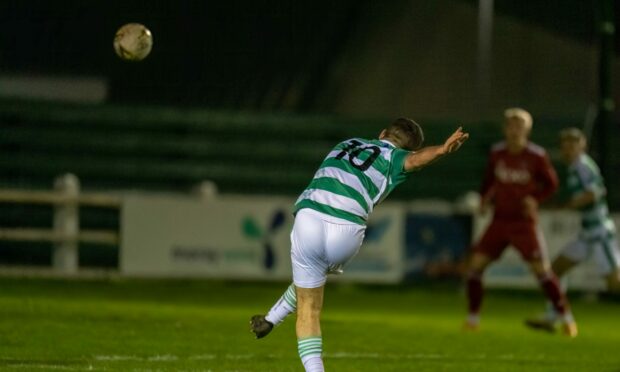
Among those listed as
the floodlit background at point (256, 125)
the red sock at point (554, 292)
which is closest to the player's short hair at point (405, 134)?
the red sock at point (554, 292)

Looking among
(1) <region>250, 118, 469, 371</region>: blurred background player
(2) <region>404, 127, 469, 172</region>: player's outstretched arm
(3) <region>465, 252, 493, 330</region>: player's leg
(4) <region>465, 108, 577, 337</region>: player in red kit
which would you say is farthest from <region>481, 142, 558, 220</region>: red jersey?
(2) <region>404, 127, 469, 172</region>: player's outstretched arm

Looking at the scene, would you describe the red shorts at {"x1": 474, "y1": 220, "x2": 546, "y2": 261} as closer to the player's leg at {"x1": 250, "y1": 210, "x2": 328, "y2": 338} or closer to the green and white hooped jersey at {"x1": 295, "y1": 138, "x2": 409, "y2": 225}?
the green and white hooped jersey at {"x1": 295, "y1": 138, "x2": 409, "y2": 225}

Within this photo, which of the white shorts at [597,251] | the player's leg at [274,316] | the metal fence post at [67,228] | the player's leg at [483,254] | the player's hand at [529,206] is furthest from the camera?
the metal fence post at [67,228]

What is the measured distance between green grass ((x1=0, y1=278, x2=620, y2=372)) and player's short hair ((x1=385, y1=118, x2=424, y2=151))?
2.44 metres

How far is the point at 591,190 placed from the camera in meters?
17.1

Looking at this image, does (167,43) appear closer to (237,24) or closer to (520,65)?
(237,24)

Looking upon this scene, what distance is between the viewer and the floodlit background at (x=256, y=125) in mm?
21641

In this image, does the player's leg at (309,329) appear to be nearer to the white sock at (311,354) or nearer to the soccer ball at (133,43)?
the white sock at (311,354)

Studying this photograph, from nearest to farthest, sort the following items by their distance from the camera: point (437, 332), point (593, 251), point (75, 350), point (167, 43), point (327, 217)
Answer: point (327, 217) < point (75, 350) < point (437, 332) < point (593, 251) < point (167, 43)

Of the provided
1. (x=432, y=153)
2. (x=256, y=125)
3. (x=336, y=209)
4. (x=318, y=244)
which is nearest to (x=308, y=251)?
(x=318, y=244)

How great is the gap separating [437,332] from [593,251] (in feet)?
9.78

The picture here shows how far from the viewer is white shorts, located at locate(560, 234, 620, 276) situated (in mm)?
17519

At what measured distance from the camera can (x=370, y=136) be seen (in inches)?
1029

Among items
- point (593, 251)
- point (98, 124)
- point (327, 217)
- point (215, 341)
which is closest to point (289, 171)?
point (98, 124)
